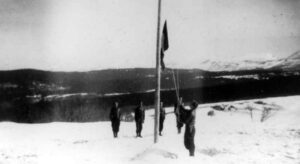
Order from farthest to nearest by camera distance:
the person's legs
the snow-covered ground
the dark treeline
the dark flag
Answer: the dark treeline
the dark flag
the person's legs
the snow-covered ground


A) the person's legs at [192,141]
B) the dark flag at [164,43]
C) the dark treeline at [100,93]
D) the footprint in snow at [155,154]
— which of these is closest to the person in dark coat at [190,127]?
the person's legs at [192,141]

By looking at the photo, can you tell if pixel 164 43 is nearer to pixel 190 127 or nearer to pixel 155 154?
pixel 190 127

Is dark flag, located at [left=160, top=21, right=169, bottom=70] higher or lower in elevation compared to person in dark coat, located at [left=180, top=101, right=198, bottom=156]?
higher

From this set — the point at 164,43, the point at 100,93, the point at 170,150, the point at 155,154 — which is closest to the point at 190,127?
the point at 170,150

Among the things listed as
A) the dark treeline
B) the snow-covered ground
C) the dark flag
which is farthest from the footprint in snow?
the dark treeline

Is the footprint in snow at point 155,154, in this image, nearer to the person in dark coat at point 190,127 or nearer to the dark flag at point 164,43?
the person in dark coat at point 190,127

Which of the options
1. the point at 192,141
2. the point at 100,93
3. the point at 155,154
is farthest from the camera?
the point at 100,93

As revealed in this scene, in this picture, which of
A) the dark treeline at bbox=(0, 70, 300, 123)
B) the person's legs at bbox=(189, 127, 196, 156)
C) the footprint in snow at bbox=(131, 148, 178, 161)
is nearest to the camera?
the footprint in snow at bbox=(131, 148, 178, 161)

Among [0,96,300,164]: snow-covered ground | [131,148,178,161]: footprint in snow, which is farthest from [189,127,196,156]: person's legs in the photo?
[131,148,178,161]: footprint in snow

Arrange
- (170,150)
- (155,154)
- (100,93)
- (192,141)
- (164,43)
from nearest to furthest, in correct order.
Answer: (155,154) → (192,141) → (170,150) → (164,43) → (100,93)

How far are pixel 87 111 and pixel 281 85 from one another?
23127 mm

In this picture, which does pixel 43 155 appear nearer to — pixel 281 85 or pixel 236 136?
pixel 236 136

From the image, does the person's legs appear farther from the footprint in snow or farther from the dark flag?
the dark flag

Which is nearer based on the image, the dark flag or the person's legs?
the person's legs
